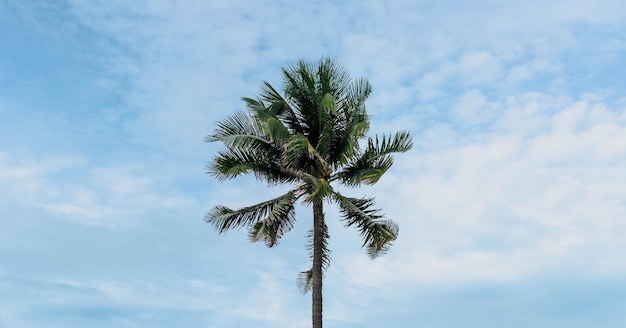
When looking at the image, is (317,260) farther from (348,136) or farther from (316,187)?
(348,136)

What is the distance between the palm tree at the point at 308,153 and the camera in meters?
22.6

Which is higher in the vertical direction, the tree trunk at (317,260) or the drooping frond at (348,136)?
the drooping frond at (348,136)

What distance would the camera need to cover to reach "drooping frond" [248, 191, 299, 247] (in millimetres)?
23109

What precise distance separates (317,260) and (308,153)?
2.96m

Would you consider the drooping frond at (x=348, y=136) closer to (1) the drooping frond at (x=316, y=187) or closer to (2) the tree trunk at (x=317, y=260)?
(1) the drooping frond at (x=316, y=187)

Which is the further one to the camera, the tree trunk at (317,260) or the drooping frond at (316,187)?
the tree trunk at (317,260)

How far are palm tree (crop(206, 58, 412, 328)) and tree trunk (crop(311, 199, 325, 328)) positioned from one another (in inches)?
1.1

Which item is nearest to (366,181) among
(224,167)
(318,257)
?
(318,257)

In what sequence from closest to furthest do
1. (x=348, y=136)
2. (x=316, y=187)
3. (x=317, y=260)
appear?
(x=316, y=187)
(x=317, y=260)
(x=348, y=136)

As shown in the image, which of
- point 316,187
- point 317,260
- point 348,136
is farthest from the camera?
point 348,136

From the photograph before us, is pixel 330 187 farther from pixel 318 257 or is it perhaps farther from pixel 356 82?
pixel 356 82

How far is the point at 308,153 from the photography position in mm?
22453

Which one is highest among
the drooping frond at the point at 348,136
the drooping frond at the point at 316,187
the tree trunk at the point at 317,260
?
the drooping frond at the point at 348,136

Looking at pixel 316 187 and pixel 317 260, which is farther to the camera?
pixel 317 260
